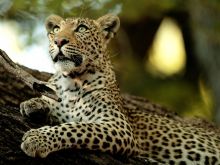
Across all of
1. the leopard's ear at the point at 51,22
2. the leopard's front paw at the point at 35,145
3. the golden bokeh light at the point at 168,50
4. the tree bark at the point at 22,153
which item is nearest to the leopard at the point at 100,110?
the leopard's ear at the point at 51,22

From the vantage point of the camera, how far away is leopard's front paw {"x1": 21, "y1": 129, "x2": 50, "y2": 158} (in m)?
7.00

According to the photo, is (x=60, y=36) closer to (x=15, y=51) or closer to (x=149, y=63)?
(x=15, y=51)

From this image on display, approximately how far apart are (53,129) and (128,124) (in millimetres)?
1175

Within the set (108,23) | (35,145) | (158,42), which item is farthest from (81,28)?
(158,42)

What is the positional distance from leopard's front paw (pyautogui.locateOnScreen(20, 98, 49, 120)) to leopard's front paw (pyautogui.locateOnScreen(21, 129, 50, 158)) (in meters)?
0.86

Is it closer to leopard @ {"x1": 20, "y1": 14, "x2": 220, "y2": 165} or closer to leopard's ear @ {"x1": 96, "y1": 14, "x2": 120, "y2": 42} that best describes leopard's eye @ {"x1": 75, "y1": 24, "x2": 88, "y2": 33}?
leopard @ {"x1": 20, "y1": 14, "x2": 220, "y2": 165}

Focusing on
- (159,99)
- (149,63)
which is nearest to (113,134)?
(159,99)

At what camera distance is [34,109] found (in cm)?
824

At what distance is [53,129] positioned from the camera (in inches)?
296

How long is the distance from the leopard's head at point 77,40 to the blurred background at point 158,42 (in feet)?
4.23

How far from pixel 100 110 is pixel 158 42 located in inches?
460

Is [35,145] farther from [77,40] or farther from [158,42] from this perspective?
[158,42]

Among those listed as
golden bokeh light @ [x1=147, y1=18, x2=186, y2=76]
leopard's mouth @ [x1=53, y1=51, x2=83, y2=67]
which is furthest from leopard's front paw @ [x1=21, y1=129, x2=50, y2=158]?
golden bokeh light @ [x1=147, y1=18, x2=186, y2=76]

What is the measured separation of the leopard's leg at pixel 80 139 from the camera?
7094mm
